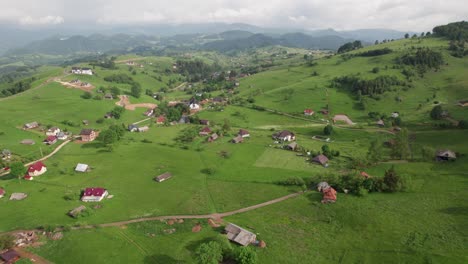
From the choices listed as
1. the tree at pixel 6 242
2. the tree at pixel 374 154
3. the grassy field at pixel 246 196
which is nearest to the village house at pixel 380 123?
the grassy field at pixel 246 196

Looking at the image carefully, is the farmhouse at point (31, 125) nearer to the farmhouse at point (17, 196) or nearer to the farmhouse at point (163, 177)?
the farmhouse at point (17, 196)

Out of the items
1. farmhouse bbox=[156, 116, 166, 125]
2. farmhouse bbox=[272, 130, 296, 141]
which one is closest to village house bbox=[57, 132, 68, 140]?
farmhouse bbox=[156, 116, 166, 125]

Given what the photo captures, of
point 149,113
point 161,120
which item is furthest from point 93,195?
point 149,113

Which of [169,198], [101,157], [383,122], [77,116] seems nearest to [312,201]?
[169,198]

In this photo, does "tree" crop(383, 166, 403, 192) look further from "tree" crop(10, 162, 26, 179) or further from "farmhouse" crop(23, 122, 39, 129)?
"farmhouse" crop(23, 122, 39, 129)

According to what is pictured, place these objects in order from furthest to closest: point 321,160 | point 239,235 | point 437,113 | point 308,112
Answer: point 308,112 → point 437,113 → point 321,160 → point 239,235

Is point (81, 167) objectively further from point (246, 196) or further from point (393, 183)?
point (393, 183)
